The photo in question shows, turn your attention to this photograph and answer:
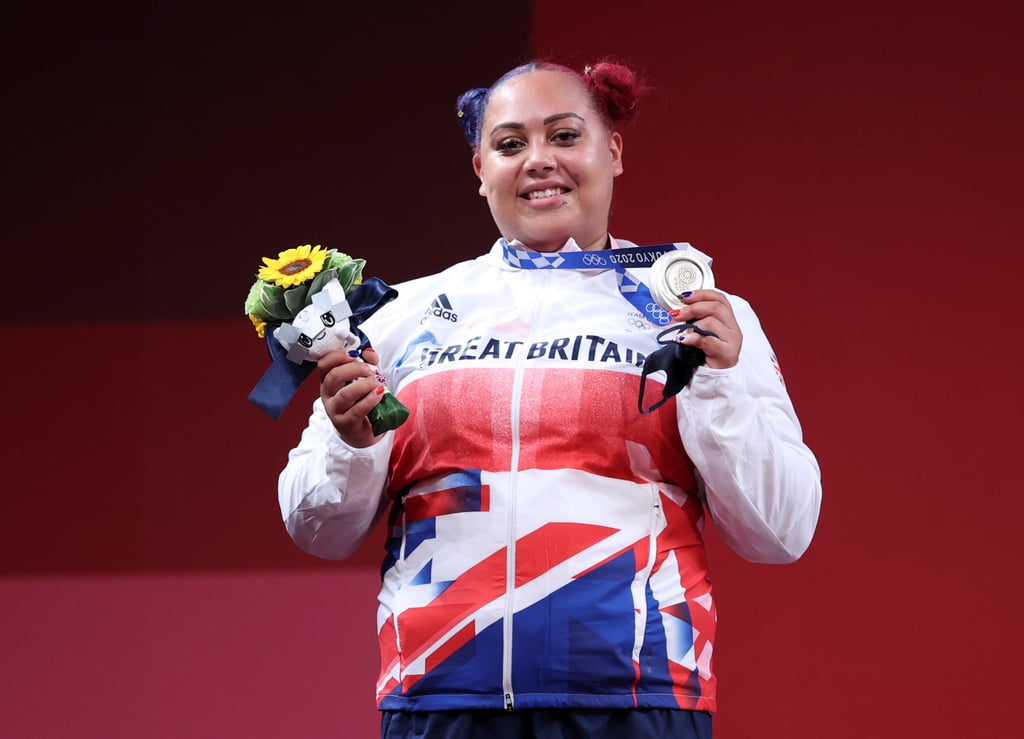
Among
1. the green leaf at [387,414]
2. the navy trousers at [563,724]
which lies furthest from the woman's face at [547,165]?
the navy trousers at [563,724]

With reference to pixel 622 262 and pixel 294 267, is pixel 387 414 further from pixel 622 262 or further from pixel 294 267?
pixel 622 262

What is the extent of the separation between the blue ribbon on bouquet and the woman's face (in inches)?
10.9

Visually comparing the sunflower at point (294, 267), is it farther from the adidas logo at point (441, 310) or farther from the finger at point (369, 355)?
the adidas logo at point (441, 310)

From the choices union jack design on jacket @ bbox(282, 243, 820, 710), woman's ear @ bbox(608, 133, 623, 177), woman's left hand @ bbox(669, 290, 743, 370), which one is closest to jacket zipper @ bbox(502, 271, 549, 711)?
union jack design on jacket @ bbox(282, 243, 820, 710)

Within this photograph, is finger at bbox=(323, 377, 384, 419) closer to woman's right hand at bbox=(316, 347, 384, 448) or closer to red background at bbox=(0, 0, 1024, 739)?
woman's right hand at bbox=(316, 347, 384, 448)

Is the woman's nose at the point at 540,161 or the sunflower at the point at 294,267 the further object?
the woman's nose at the point at 540,161

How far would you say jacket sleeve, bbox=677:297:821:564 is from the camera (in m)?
1.56

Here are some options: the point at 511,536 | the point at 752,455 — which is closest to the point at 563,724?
the point at 511,536

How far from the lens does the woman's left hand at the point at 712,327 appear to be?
1529 mm

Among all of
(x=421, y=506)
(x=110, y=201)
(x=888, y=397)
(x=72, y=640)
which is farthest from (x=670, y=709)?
(x=110, y=201)

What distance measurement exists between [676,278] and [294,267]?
0.46 metres

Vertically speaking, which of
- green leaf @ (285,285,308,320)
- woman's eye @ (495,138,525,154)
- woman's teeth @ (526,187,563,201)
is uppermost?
woman's eye @ (495,138,525,154)

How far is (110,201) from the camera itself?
9.09 feet

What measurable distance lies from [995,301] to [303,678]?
1540mm
